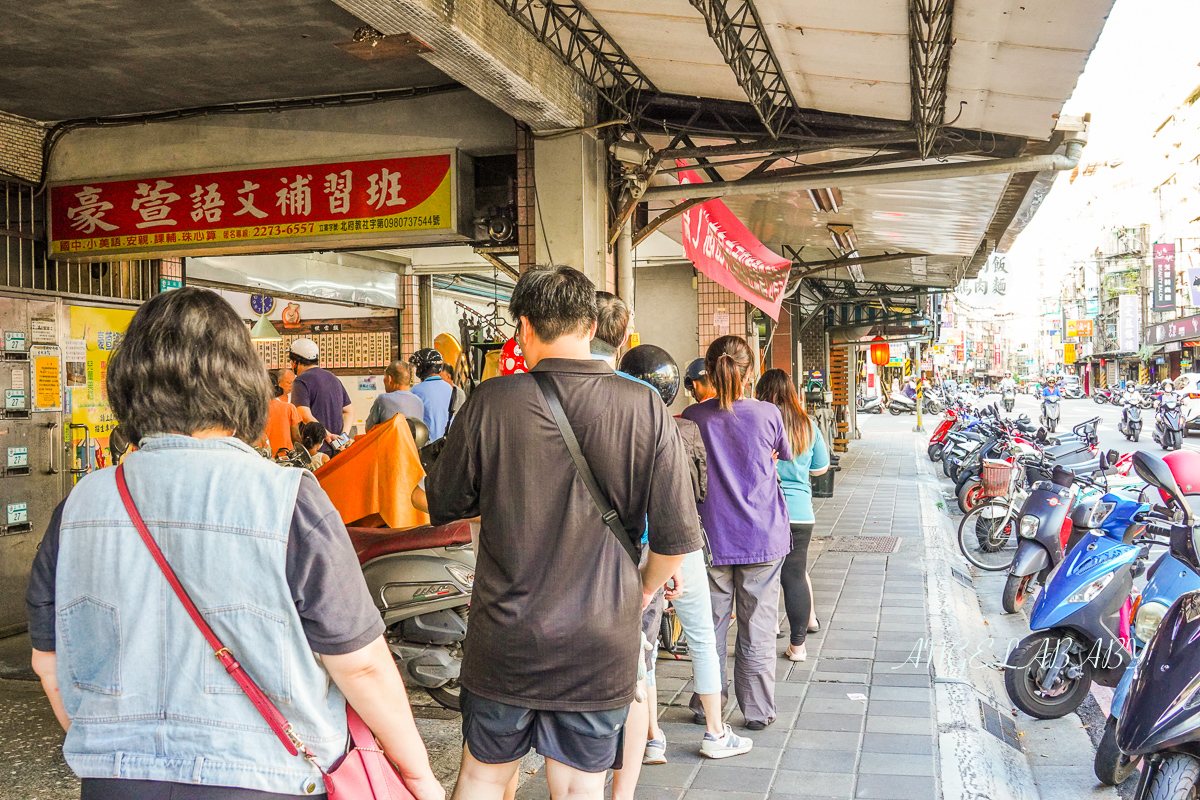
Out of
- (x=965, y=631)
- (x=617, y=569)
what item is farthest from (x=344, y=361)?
(x=617, y=569)

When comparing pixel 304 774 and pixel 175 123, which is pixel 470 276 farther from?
pixel 304 774

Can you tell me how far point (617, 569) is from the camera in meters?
2.39

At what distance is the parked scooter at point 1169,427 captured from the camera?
19.7 m

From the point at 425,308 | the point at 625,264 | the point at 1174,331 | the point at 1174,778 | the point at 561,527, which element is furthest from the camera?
the point at 1174,331

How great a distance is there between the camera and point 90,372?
21.3ft

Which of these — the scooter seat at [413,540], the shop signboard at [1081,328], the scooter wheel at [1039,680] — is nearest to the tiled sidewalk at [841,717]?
the scooter wheel at [1039,680]

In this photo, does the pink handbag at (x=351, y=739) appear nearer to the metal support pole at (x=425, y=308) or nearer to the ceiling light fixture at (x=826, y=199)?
the ceiling light fixture at (x=826, y=199)

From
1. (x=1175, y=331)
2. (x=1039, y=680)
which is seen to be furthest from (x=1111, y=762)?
(x=1175, y=331)

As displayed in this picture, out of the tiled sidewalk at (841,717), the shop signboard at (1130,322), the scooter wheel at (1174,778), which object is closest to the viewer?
the scooter wheel at (1174,778)

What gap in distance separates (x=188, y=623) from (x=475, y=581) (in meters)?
0.99

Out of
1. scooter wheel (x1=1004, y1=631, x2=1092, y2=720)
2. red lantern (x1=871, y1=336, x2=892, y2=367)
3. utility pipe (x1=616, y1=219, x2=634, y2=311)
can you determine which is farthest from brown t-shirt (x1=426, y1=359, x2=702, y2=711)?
red lantern (x1=871, y1=336, x2=892, y2=367)

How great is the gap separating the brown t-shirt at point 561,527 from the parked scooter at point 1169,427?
20430mm

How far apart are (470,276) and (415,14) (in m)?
9.18

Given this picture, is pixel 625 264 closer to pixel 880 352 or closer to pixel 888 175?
pixel 888 175
